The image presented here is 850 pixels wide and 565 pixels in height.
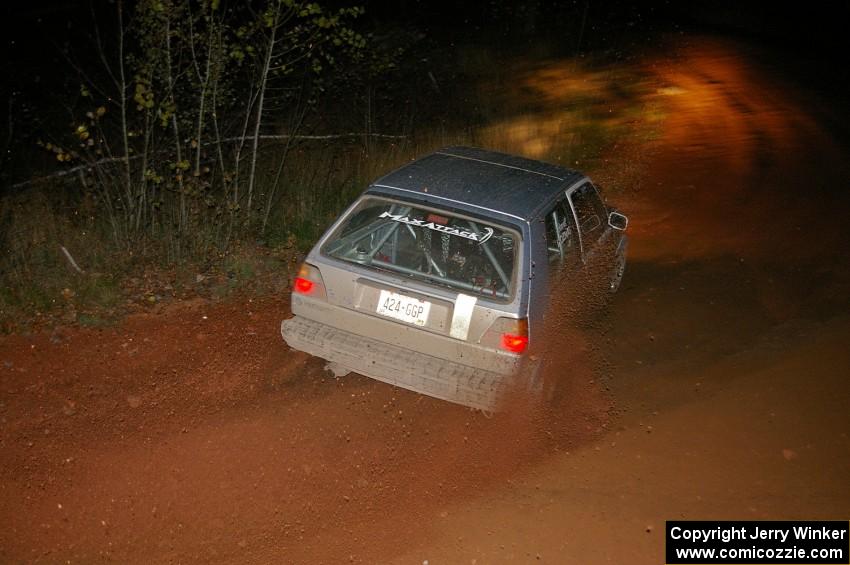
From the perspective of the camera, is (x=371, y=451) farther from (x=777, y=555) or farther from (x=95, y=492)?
(x=777, y=555)

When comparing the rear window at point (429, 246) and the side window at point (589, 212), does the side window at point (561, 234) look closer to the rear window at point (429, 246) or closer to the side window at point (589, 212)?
the side window at point (589, 212)

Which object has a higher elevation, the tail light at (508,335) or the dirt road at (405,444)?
the tail light at (508,335)

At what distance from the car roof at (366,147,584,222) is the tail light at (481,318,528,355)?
756 millimetres

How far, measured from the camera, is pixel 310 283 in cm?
535

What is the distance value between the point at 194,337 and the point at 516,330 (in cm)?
294

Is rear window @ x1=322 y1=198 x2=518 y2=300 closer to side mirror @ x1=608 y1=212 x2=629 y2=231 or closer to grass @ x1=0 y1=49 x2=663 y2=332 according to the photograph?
side mirror @ x1=608 y1=212 x2=629 y2=231

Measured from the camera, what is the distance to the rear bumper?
4.90 metres

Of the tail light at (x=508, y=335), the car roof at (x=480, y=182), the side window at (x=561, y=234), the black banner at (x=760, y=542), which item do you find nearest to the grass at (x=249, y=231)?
the car roof at (x=480, y=182)

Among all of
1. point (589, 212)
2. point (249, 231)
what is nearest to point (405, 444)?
point (589, 212)

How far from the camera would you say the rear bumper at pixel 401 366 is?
4902 mm

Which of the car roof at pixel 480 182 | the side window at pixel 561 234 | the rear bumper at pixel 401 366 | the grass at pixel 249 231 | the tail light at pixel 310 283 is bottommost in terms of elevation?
the grass at pixel 249 231

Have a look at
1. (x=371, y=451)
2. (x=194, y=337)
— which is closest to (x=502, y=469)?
(x=371, y=451)

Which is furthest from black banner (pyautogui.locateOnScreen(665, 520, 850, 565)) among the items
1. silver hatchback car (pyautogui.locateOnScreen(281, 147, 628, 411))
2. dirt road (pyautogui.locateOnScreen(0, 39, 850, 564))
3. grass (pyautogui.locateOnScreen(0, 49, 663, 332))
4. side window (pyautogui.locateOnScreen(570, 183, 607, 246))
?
grass (pyautogui.locateOnScreen(0, 49, 663, 332))

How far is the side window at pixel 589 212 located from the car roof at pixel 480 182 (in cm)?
14
